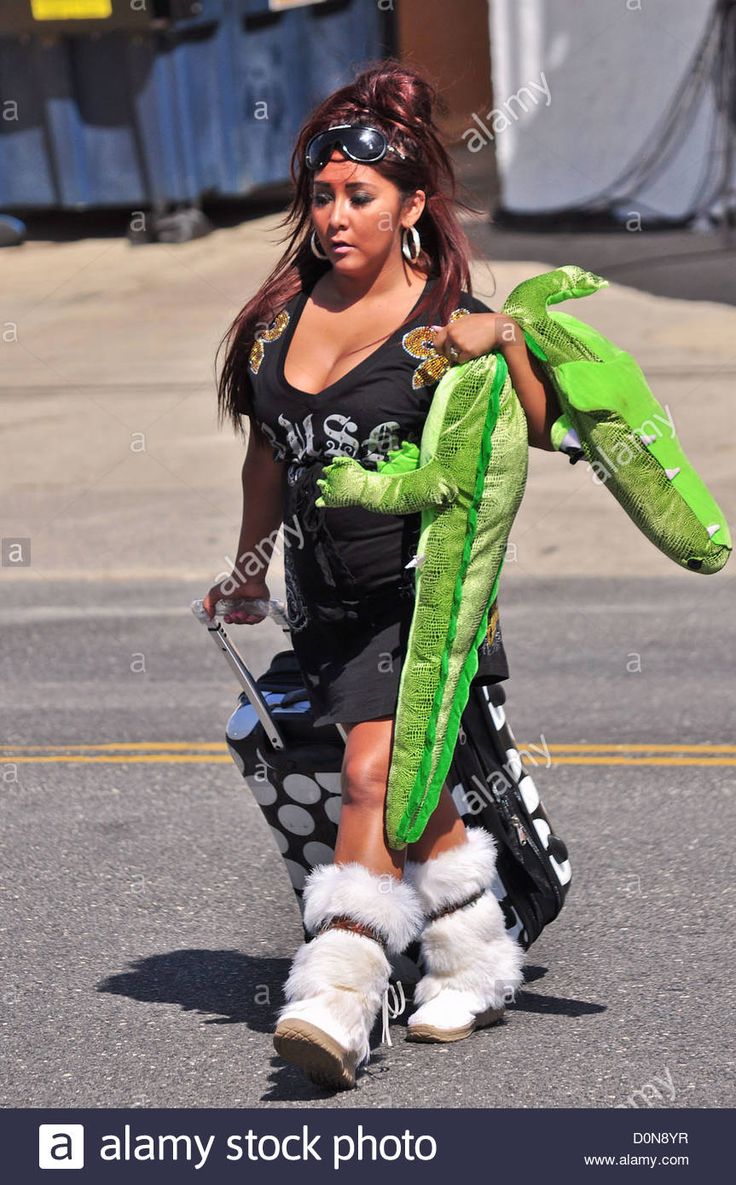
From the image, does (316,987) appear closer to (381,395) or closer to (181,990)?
(181,990)

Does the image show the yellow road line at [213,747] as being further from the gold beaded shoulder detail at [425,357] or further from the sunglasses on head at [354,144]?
the sunglasses on head at [354,144]

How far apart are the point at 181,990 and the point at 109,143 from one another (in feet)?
46.3

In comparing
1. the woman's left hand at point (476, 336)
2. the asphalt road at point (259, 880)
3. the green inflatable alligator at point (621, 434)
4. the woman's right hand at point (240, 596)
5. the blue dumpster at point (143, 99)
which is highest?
the blue dumpster at point (143, 99)

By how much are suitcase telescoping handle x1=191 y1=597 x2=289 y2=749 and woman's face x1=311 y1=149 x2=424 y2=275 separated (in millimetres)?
891

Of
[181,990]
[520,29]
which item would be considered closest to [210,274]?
[520,29]

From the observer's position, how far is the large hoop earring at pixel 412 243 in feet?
14.3

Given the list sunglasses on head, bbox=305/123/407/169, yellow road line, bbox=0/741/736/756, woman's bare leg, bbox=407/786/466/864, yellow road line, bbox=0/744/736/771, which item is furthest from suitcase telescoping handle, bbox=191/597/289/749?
yellow road line, bbox=0/741/736/756

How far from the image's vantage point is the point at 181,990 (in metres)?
4.95

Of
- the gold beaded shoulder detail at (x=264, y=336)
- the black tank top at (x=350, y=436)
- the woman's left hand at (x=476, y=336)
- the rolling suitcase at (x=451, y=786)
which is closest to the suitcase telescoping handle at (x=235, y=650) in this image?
the rolling suitcase at (x=451, y=786)

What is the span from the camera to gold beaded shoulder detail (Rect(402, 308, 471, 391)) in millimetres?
4223

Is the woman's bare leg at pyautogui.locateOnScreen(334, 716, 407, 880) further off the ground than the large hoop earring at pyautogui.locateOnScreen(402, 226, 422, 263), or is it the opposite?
the large hoop earring at pyautogui.locateOnScreen(402, 226, 422, 263)

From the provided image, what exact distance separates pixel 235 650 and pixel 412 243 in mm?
1100

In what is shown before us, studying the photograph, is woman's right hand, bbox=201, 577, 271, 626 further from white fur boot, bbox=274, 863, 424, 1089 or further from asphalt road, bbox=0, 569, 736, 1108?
Result: asphalt road, bbox=0, 569, 736, 1108

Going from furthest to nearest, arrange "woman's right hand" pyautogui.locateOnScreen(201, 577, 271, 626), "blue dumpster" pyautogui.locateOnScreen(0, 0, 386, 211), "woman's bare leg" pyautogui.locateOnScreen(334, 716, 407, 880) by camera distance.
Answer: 1. "blue dumpster" pyautogui.locateOnScreen(0, 0, 386, 211)
2. "woman's right hand" pyautogui.locateOnScreen(201, 577, 271, 626)
3. "woman's bare leg" pyautogui.locateOnScreen(334, 716, 407, 880)
